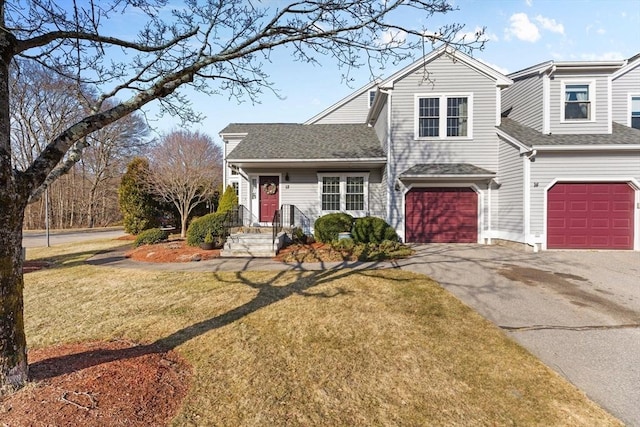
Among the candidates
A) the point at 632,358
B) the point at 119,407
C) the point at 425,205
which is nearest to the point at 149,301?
the point at 119,407

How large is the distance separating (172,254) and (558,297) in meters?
10.2

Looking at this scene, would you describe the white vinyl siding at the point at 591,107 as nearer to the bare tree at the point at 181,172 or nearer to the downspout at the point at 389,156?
the downspout at the point at 389,156

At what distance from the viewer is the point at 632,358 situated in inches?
137

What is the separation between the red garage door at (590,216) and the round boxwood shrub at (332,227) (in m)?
6.83

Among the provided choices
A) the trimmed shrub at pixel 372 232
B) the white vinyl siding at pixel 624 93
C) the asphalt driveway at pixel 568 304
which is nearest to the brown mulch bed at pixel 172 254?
the trimmed shrub at pixel 372 232

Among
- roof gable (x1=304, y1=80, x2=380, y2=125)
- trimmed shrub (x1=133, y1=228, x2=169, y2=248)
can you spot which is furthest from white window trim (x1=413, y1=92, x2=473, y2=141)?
trimmed shrub (x1=133, y1=228, x2=169, y2=248)

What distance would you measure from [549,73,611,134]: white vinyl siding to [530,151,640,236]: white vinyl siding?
1.35 meters

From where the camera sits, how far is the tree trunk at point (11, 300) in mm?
2410

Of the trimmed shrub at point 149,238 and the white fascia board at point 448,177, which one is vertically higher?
the white fascia board at point 448,177

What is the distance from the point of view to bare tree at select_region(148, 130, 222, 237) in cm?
1509

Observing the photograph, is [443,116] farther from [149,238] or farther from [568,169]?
[149,238]

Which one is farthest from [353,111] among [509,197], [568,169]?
[568,169]

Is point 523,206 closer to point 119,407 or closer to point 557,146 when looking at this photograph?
point 557,146

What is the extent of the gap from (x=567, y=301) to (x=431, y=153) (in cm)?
727
